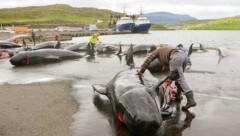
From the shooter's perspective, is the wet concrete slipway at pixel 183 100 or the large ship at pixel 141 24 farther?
the large ship at pixel 141 24

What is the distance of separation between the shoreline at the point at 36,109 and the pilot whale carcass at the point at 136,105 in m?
1.38

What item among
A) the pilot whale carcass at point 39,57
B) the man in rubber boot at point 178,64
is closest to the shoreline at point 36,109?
the man in rubber boot at point 178,64

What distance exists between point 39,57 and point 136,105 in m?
13.8

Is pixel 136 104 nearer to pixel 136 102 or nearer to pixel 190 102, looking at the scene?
pixel 136 102

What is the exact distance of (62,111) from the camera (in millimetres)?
9094

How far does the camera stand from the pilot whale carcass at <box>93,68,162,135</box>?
6.68 metres

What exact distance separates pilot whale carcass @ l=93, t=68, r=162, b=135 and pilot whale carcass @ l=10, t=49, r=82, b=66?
11122mm

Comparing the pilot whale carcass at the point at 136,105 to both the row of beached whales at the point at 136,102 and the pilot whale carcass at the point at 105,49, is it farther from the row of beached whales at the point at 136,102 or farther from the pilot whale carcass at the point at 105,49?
the pilot whale carcass at the point at 105,49

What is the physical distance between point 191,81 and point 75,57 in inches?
433

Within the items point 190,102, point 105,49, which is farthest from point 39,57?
point 190,102

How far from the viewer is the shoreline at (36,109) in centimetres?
771

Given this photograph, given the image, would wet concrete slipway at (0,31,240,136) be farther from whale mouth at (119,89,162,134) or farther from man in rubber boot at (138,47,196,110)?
whale mouth at (119,89,162,134)

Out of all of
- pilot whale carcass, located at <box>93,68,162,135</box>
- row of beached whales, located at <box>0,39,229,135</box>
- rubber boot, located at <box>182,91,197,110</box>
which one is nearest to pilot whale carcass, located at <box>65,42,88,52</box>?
row of beached whales, located at <box>0,39,229,135</box>

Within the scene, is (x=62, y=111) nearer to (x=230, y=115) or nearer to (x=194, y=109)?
(x=194, y=109)
